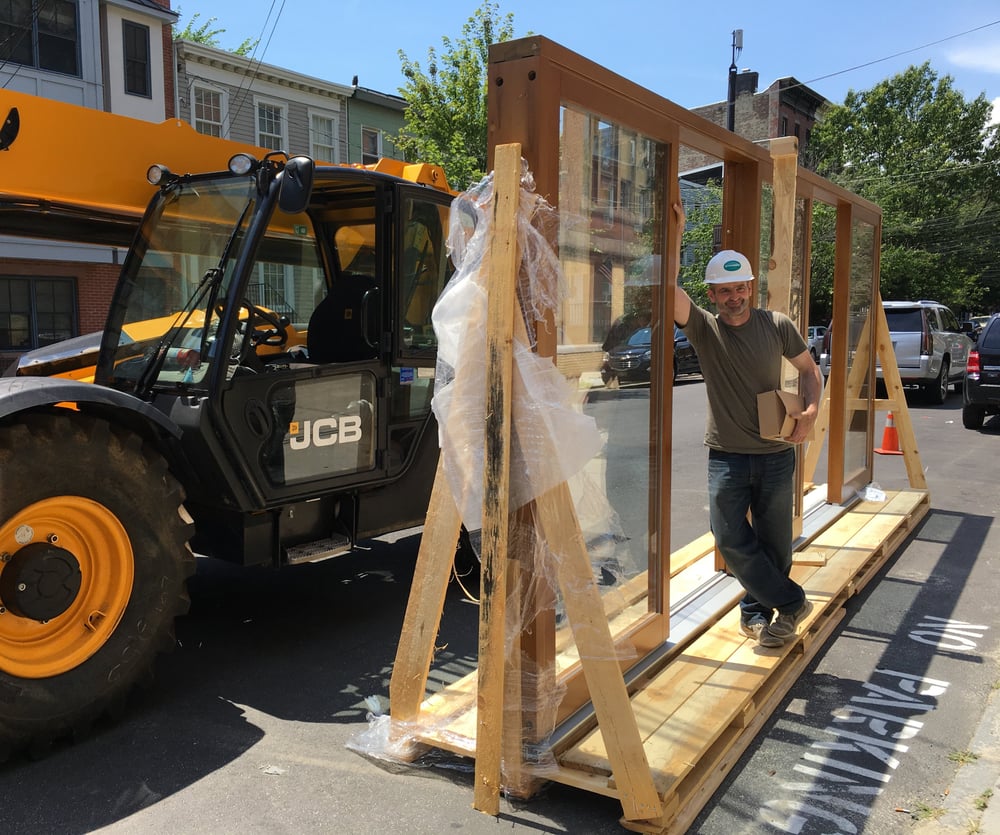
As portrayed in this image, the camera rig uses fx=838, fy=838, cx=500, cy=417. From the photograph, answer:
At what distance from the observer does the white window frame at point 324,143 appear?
22.2m

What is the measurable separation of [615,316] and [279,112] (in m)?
20.4

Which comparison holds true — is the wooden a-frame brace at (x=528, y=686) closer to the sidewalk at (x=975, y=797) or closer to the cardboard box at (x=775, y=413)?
the sidewalk at (x=975, y=797)

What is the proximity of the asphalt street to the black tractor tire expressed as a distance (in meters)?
0.23

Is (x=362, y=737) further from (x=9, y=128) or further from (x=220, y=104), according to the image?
(x=220, y=104)

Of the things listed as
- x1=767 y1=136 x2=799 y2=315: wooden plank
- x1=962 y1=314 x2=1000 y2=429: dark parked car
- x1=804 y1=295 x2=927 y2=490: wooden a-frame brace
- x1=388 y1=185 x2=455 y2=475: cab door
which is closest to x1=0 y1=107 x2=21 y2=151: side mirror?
x1=388 y1=185 x2=455 y2=475: cab door

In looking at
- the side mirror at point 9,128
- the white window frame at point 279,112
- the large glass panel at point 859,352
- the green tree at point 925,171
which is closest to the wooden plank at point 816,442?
the large glass panel at point 859,352

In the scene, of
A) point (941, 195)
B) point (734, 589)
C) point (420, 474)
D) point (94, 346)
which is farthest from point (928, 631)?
point (941, 195)

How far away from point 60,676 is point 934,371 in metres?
16.3

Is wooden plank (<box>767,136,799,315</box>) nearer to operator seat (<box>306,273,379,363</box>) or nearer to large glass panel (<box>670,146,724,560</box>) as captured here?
large glass panel (<box>670,146,724,560</box>)

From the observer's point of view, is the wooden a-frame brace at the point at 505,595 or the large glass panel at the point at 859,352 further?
the large glass panel at the point at 859,352

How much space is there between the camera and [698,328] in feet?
13.2

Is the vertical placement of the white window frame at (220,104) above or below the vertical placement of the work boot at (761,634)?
above

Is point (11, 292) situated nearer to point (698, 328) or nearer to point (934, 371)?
point (698, 328)

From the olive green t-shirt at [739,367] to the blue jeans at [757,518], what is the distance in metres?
0.08
